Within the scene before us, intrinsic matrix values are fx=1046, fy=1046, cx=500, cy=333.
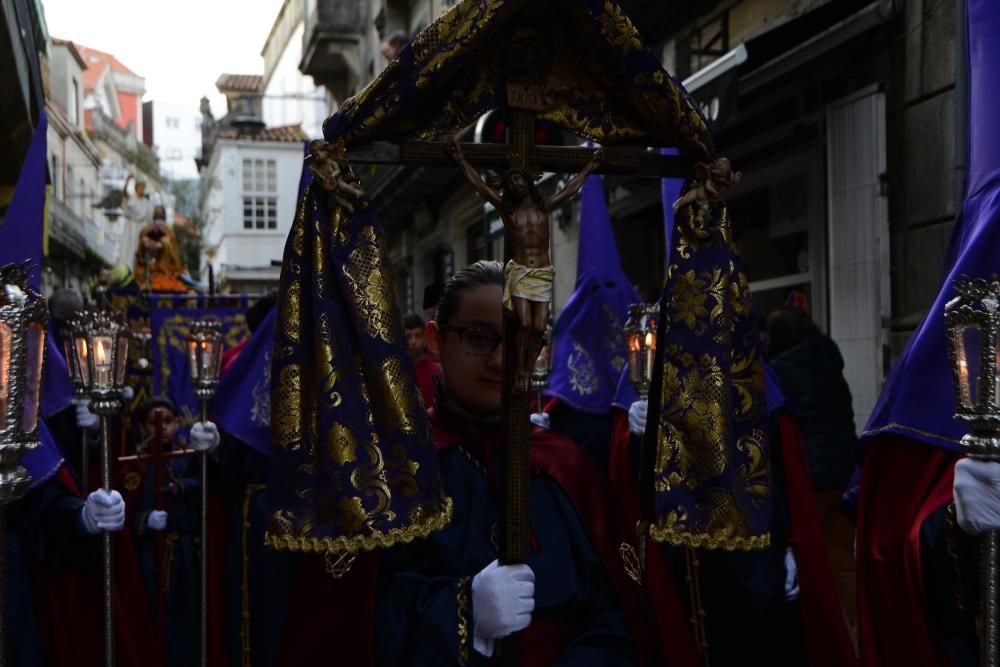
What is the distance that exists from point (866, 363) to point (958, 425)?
4026mm

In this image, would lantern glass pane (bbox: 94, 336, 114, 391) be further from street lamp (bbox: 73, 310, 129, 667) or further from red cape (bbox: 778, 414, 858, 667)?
red cape (bbox: 778, 414, 858, 667)

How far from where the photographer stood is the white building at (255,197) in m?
40.3

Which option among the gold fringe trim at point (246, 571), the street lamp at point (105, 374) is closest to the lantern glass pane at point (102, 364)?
the street lamp at point (105, 374)

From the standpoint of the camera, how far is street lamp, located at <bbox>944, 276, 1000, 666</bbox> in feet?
7.38

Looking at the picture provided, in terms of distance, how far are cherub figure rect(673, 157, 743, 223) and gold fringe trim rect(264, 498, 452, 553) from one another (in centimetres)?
98

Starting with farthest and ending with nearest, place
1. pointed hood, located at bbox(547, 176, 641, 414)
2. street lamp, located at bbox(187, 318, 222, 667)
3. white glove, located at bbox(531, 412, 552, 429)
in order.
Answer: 1. street lamp, located at bbox(187, 318, 222, 667)
2. pointed hood, located at bbox(547, 176, 641, 414)
3. white glove, located at bbox(531, 412, 552, 429)

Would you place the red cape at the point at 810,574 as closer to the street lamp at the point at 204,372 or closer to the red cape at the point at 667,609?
the red cape at the point at 667,609

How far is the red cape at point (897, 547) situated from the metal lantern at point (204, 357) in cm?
321

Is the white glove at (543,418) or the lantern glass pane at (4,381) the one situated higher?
the lantern glass pane at (4,381)

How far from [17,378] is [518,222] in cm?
121

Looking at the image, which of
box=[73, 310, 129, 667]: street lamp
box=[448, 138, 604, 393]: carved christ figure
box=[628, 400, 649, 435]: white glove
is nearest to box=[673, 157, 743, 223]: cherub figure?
box=[448, 138, 604, 393]: carved christ figure

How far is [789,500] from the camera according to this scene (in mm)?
4352

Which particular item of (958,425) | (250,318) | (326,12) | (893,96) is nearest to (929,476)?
(958,425)

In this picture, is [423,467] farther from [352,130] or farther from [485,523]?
[352,130]
